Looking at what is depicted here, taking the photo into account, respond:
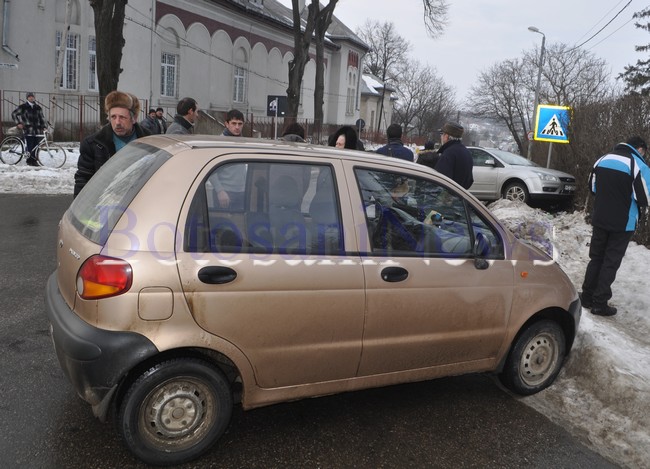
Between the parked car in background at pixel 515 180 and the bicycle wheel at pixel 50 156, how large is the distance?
1094 centimetres

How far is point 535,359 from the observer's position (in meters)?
4.22

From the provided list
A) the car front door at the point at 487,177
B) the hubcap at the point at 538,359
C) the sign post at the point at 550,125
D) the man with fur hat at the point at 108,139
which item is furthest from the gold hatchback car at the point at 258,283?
the car front door at the point at 487,177

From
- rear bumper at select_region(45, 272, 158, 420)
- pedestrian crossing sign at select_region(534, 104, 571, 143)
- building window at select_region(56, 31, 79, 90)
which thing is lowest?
rear bumper at select_region(45, 272, 158, 420)

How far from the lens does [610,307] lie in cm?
591

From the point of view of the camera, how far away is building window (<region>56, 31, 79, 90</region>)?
21.1m

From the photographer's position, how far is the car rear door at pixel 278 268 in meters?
2.99

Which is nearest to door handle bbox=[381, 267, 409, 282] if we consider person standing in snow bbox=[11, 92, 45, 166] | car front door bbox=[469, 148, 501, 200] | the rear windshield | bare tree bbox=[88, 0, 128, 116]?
the rear windshield

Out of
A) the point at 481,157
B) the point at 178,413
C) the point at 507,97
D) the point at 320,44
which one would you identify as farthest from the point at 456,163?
the point at 507,97

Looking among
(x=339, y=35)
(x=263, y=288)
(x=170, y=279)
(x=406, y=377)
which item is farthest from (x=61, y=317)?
(x=339, y=35)

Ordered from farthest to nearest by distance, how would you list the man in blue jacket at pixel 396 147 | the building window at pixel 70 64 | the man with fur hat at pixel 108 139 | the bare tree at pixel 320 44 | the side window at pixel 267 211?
the bare tree at pixel 320 44
the building window at pixel 70 64
the man in blue jacket at pixel 396 147
the man with fur hat at pixel 108 139
the side window at pixel 267 211

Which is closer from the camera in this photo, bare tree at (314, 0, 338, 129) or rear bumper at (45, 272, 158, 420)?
rear bumper at (45, 272, 158, 420)

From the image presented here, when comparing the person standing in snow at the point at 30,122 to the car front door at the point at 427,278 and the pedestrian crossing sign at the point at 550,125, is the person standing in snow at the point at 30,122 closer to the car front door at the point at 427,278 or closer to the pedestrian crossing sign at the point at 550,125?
the pedestrian crossing sign at the point at 550,125

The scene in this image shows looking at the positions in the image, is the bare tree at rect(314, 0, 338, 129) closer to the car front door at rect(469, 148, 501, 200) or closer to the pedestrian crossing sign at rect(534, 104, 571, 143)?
the car front door at rect(469, 148, 501, 200)

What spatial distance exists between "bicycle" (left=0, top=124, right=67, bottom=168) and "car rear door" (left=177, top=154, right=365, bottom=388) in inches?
545
